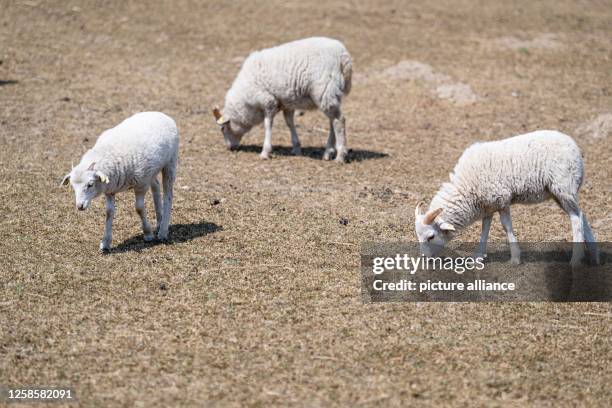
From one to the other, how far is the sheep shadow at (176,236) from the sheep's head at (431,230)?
265 centimetres

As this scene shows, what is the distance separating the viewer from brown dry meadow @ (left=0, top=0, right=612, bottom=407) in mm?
6773

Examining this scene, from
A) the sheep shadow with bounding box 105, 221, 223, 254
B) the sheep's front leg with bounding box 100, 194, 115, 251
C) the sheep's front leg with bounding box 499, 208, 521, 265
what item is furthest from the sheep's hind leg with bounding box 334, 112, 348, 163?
the sheep's front leg with bounding box 100, 194, 115, 251

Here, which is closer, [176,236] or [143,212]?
[143,212]

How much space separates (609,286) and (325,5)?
16014mm

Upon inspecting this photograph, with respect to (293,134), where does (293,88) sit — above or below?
above

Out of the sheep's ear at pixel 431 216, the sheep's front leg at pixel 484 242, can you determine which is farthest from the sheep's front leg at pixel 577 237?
the sheep's ear at pixel 431 216

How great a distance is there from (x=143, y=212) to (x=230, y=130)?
5.11 meters

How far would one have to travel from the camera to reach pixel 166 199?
9.76 meters

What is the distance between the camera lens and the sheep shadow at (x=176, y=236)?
9.48m

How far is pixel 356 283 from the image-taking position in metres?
8.66

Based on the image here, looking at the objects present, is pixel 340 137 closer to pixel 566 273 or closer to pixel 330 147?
pixel 330 147

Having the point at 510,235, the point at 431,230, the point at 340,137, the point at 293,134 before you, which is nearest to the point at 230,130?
the point at 293,134

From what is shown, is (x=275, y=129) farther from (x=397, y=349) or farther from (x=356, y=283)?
(x=397, y=349)

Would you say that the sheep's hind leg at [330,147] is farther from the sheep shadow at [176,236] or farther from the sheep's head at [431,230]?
the sheep's head at [431,230]
